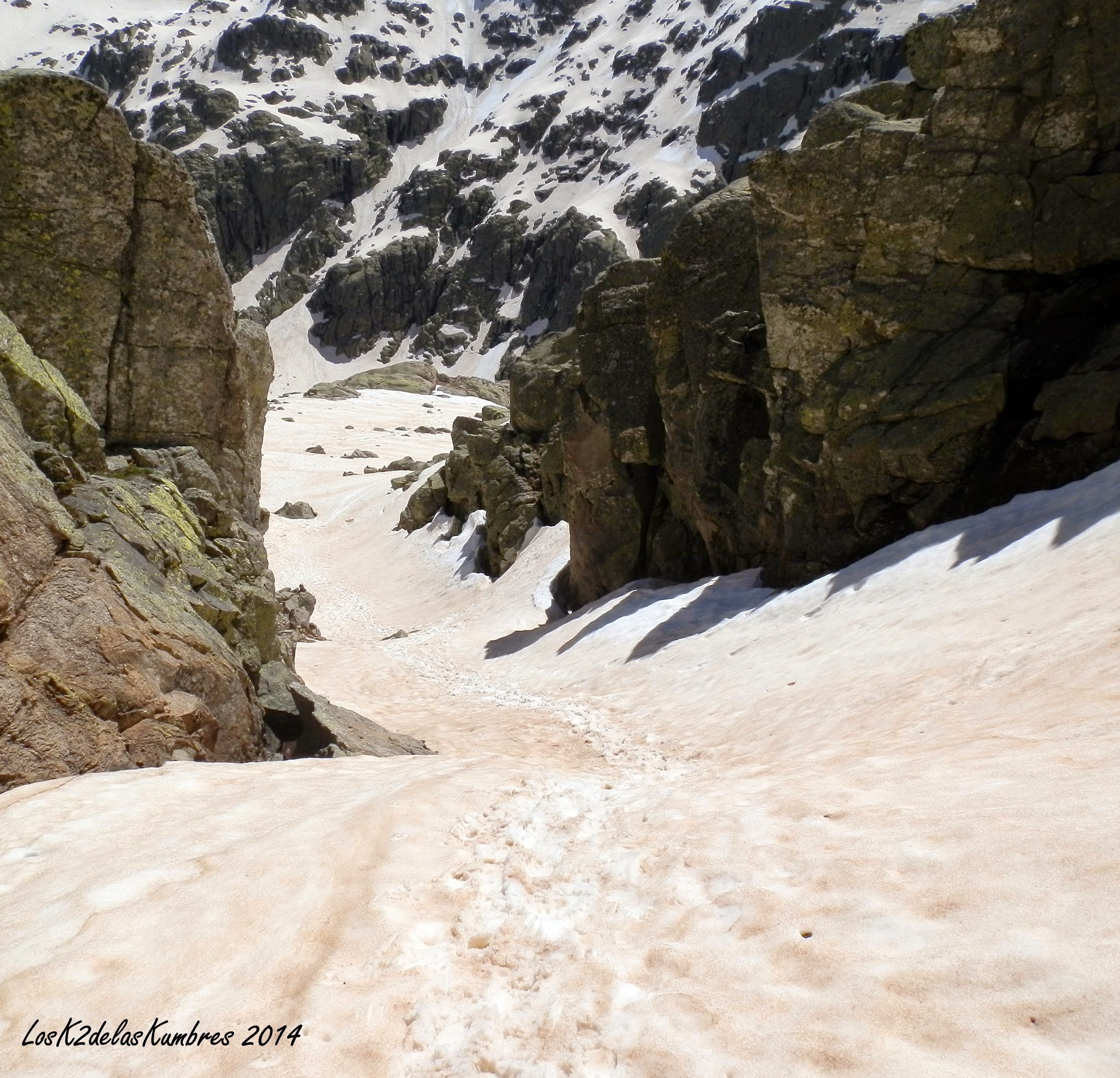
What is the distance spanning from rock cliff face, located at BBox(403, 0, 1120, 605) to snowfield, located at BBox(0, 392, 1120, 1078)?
4534 mm

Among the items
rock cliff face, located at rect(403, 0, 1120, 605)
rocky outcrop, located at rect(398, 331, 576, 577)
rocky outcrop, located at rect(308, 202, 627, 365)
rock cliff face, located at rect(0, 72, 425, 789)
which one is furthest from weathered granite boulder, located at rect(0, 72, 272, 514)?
rocky outcrop, located at rect(308, 202, 627, 365)

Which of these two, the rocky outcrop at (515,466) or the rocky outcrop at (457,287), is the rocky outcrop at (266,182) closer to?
the rocky outcrop at (457,287)

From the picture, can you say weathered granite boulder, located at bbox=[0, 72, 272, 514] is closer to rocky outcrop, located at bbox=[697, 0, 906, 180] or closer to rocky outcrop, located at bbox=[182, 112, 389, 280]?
rocky outcrop, located at bbox=[697, 0, 906, 180]

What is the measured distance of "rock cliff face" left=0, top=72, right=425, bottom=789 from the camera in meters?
8.02

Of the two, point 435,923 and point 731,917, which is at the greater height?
point 435,923

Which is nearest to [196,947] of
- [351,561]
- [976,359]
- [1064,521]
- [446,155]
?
[1064,521]

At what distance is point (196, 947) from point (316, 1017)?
3.26ft

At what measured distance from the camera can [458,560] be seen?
34938 mm

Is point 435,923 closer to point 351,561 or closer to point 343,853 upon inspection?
point 343,853

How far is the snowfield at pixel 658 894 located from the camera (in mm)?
3676

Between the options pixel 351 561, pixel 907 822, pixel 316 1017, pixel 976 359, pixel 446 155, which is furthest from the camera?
pixel 446 155

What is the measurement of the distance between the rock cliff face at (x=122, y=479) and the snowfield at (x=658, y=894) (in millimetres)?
1093

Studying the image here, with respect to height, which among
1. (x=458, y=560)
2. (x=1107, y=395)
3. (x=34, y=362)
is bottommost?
(x=458, y=560)

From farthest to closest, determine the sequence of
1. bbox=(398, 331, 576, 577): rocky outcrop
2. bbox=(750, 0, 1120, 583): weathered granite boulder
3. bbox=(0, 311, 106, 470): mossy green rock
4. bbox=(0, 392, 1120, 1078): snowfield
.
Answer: bbox=(398, 331, 576, 577): rocky outcrop
bbox=(750, 0, 1120, 583): weathered granite boulder
bbox=(0, 311, 106, 470): mossy green rock
bbox=(0, 392, 1120, 1078): snowfield
